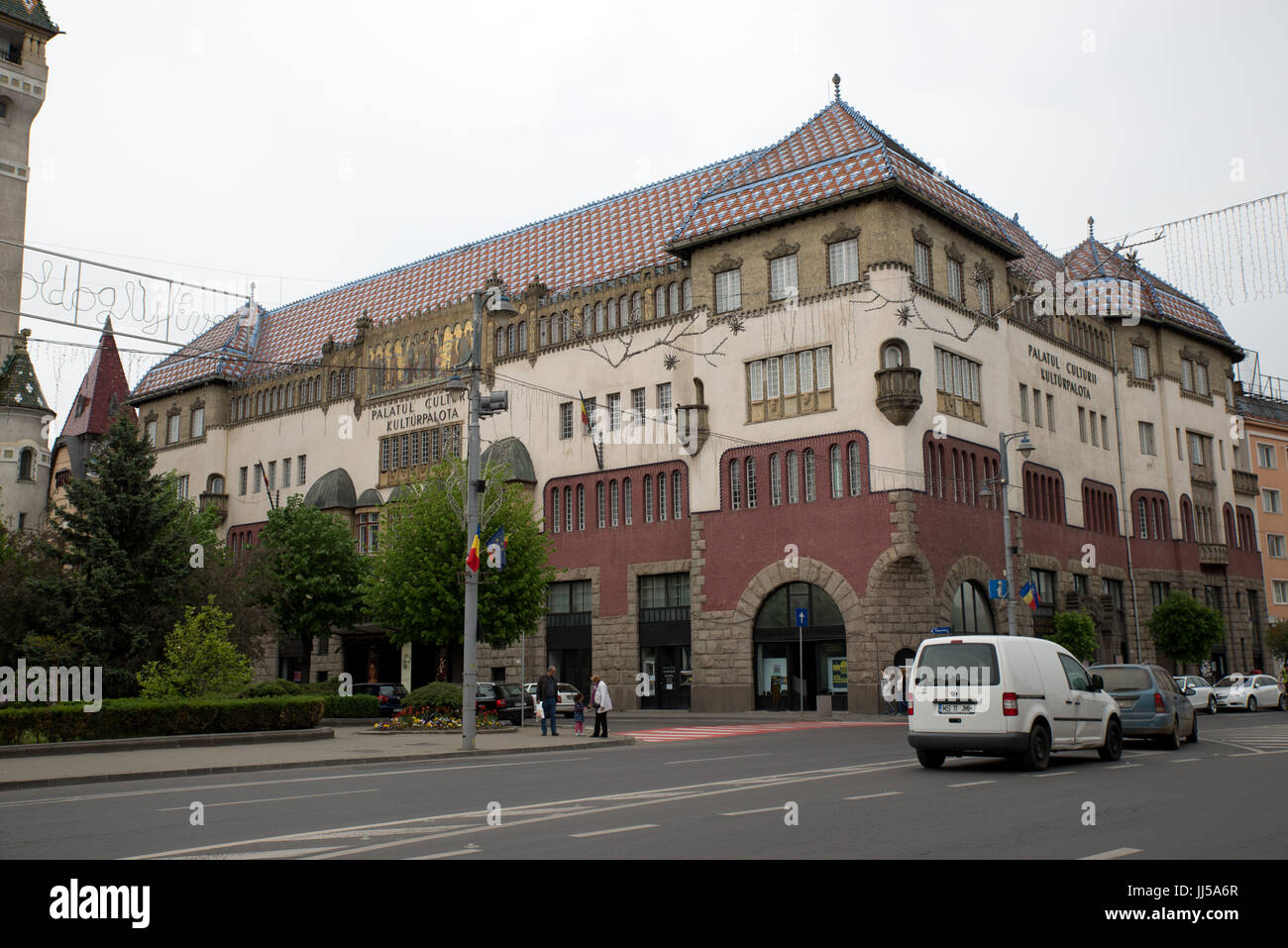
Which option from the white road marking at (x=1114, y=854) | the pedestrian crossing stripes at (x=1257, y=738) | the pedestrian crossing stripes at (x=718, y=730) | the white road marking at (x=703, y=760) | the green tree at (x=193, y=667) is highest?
the green tree at (x=193, y=667)

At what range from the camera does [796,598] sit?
138ft

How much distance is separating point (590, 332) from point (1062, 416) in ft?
72.7

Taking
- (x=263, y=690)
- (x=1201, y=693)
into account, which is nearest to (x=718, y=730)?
(x=263, y=690)

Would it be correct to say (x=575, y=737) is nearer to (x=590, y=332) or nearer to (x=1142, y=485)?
(x=590, y=332)

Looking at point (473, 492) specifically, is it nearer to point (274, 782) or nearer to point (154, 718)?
point (154, 718)

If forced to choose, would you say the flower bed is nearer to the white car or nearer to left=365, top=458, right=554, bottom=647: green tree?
left=365, top=458, right=554, bottom=647: green tree

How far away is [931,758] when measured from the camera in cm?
1711

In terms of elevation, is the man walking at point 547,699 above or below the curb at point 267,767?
above

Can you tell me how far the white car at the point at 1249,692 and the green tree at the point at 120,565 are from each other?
37.2 m

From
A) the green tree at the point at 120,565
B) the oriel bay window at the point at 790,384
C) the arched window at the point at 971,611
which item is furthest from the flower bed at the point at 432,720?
the arched window at the point at 971,611

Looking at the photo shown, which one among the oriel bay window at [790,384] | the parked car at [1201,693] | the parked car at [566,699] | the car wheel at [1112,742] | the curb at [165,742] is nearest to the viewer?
the car wheel at [1112,742]

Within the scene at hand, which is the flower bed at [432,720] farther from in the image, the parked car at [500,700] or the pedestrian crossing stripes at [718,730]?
the parked car at [500,700]

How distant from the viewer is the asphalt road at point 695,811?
30.6ft

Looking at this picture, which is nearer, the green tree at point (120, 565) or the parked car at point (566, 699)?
the green tree at point (120, 565)
